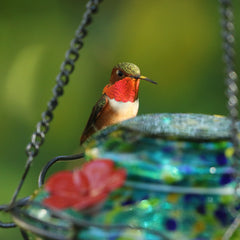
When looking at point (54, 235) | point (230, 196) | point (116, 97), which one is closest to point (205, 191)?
point (230, 196)

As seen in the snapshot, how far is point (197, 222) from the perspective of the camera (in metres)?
0.90

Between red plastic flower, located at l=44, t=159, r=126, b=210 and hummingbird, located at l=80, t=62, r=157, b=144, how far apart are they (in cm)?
70

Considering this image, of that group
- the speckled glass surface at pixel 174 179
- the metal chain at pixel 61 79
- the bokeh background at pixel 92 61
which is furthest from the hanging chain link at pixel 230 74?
the bokeh background at pixel 92 61

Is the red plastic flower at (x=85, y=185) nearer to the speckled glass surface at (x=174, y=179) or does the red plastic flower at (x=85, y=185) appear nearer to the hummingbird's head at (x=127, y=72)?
the speckled glass surface at (x=174, y=179)

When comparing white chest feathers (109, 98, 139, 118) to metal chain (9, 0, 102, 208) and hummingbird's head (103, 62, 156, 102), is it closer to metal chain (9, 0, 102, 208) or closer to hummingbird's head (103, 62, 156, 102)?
hummingbird's head (103, 62, 156, 102)

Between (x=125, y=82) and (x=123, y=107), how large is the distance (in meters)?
0.08

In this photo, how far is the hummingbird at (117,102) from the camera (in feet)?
4.98

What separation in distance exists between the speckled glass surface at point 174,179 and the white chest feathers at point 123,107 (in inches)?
22.5

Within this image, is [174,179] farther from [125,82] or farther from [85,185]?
[125,82]

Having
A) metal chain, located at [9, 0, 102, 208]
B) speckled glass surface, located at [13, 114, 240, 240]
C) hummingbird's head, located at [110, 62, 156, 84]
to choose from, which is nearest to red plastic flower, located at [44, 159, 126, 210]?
speckled glass surface, located at [13, 114, 240, 240]

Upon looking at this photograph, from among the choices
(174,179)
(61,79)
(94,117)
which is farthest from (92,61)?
(174,179)

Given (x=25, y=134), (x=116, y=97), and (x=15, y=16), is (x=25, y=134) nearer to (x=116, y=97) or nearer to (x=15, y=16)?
(x=15, y=16)

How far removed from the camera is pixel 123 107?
1.55 m

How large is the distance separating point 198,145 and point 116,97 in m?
0.67
